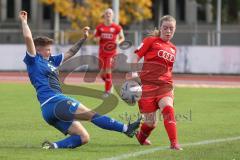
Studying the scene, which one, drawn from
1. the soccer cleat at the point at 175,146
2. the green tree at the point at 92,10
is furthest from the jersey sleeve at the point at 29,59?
the green tree at the point at 92,10

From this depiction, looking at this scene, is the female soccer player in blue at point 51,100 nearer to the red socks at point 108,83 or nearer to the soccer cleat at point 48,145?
the soccer cleat at point 48,145

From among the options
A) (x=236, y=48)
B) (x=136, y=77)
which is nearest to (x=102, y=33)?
(x=136, y=77)

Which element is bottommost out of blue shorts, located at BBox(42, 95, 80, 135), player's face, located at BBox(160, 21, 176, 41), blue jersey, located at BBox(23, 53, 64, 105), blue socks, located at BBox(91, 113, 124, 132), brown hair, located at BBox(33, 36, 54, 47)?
blue socks, located at BBox(91, 113, 124, 132)

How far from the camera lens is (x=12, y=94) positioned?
73.0 ft

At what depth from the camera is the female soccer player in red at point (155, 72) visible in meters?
11.5

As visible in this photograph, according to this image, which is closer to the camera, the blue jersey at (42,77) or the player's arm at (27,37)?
the player's arm at (27,37)

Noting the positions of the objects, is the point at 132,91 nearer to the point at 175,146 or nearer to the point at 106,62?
the point at 175,146

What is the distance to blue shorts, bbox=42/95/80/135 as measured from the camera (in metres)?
11.0

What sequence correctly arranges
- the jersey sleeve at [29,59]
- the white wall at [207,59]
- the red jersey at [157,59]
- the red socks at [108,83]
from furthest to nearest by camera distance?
the white wall at [207,59], the red socks at [108,83], the red jersey at [157,59], the jersey sleeve at [29,59]

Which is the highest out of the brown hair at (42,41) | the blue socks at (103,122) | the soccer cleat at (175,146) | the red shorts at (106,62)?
the brown hair at (42,41)

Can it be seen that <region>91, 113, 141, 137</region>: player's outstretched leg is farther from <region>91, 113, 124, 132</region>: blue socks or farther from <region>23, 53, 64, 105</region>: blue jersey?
<region>23, 53, 64, 105</region>: blue jersey

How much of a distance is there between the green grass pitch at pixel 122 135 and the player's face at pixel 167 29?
1604 millimetres

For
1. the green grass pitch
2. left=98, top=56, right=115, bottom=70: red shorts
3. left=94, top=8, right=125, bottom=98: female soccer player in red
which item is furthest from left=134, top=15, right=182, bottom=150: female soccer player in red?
left=98, top=56, right=115, bottom=70: red shorts

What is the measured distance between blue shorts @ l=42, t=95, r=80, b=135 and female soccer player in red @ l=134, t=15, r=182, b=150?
→ 3.55 ft
